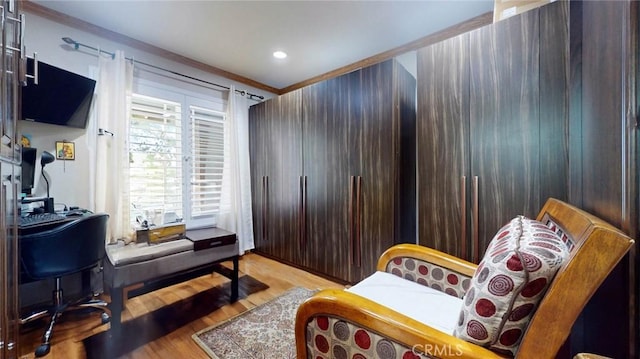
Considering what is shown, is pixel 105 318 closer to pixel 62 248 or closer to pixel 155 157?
pixel 62 248

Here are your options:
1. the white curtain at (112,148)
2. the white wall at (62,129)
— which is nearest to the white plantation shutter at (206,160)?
the white curtain at (112,148)

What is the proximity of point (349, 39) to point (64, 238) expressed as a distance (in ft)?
9.53

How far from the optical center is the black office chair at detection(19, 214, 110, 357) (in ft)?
5.25

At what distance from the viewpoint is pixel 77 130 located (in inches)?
91.0

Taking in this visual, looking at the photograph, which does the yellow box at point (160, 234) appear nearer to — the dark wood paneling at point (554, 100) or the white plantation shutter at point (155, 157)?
the white plantation shutter at point (155, 157)

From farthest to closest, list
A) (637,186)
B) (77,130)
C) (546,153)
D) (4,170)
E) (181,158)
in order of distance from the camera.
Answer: (181,158), (77,130), (546,153), (4,170), (637,186)

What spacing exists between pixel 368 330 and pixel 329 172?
1.84 m

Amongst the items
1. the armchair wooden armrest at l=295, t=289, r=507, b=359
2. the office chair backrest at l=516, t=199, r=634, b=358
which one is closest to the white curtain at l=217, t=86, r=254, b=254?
the armchair wooden armrest at l=295, t=289, r=507, b=359

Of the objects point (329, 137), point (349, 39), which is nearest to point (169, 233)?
point (329, 137)

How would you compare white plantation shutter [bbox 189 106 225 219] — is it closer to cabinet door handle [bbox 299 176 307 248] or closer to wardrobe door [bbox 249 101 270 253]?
wardrobe door [bbox 249 101 270 253]

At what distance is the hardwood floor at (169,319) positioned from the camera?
1.60m

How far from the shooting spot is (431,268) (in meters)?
1.47

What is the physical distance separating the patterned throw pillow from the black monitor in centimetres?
294

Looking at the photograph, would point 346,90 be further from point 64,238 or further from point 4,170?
point 64,238
